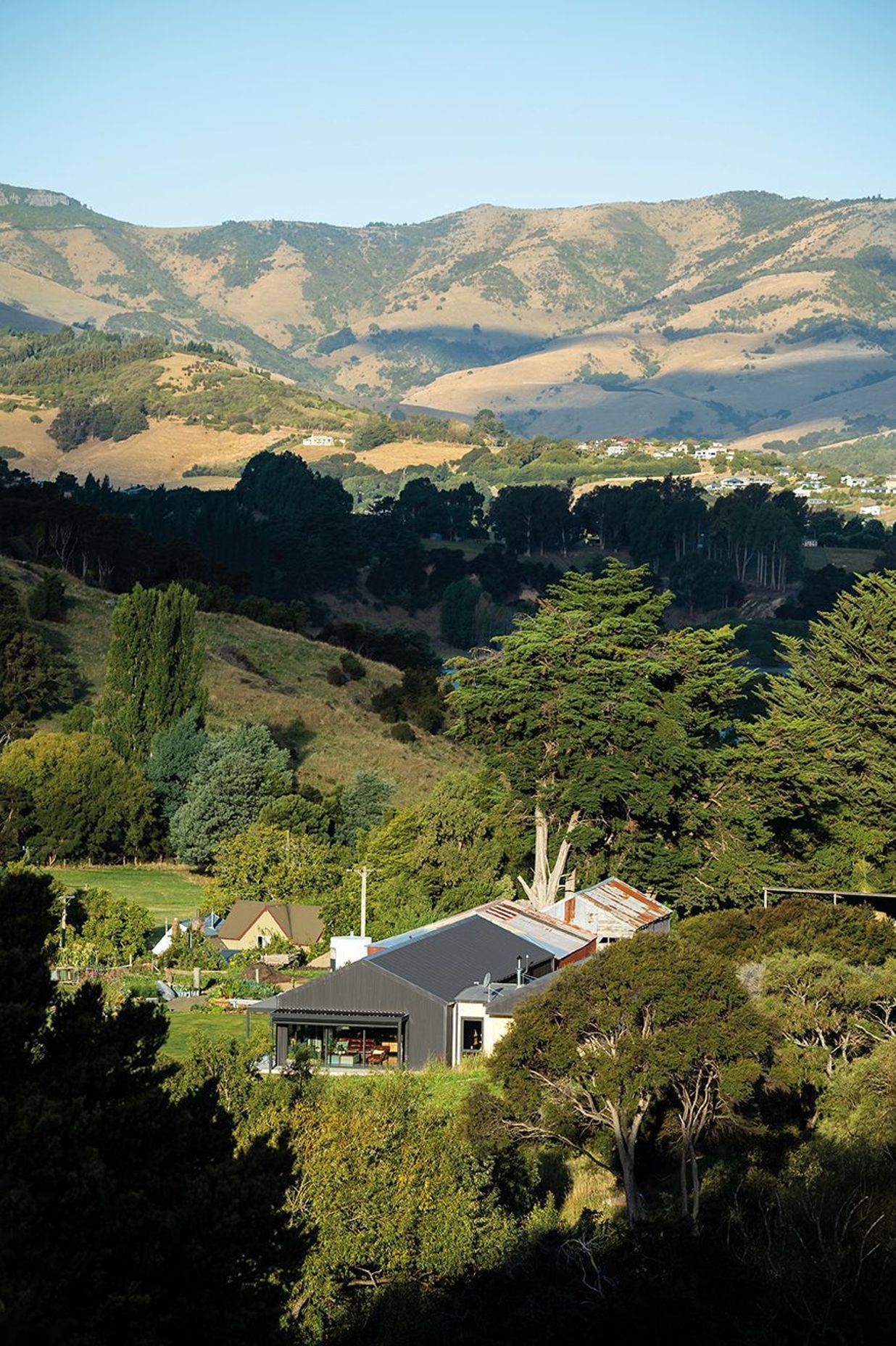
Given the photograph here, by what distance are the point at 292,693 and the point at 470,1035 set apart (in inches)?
2396

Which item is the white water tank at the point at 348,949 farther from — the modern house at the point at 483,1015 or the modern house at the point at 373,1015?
the modern house at the point at 483,1015

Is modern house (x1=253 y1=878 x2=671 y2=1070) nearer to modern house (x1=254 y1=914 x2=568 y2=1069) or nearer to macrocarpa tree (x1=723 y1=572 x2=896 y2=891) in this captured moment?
modern house (x1=254 y1=914 x2=568 y2=1069)

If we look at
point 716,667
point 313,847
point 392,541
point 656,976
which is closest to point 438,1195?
point 656,976

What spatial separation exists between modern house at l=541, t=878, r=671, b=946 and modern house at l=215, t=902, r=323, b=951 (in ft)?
30.8

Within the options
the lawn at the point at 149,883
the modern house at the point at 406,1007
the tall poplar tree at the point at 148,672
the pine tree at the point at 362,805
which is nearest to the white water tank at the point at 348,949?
the modern house at the point at 406,1007

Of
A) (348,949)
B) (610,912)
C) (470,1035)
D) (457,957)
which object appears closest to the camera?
(470,1035)

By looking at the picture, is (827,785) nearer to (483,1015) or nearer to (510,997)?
(510,997)

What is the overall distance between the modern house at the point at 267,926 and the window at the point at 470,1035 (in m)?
16.2

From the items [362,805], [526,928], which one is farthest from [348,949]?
[362,805]

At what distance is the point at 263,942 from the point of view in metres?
62.5

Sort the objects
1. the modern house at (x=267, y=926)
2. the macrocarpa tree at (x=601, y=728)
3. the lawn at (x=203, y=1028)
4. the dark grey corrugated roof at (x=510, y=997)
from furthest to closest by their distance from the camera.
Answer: the modern house at (x=267, y=926), the macrocarpa tree at (x=601, y=728), the dark grey corrugated roof at (x=510, y=997), the lawn at (x=203, y=1028)

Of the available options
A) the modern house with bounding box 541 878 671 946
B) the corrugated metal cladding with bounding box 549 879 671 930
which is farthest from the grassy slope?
the modern house with bounding box 541 878 671 946

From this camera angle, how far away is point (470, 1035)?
46.6 meters

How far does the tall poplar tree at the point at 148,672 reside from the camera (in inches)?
3334
